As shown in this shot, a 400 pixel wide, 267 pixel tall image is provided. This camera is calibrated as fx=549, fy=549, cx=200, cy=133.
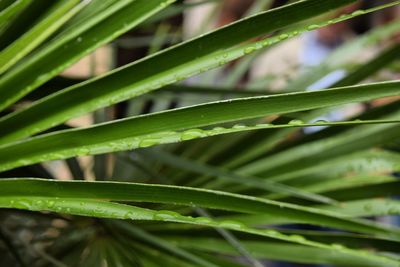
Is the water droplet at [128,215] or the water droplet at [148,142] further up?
the water droplet at [148,142]

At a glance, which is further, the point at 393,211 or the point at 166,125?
the point at 393,211

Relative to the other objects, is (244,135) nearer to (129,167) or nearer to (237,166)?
(237,166)

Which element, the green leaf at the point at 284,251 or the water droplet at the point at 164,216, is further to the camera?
the green leaf at the point at 284,251

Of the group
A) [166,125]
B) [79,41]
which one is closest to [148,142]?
[166,125]

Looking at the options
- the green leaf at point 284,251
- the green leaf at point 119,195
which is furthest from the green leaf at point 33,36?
the green leaf at point 284,251

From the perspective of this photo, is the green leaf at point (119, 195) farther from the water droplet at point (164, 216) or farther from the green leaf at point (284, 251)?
the green leaf at point (284, 251)

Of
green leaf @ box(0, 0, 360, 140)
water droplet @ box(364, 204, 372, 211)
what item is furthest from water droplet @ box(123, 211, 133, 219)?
water droplet @ box(364, 204, 372, 211)

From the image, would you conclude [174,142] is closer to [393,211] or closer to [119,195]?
[119,195]

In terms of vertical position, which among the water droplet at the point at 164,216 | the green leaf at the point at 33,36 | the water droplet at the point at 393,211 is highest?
the green leaf at the point at 33,36

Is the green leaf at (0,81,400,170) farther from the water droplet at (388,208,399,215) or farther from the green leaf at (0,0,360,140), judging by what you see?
the water droplet at (388,208,399,215)
